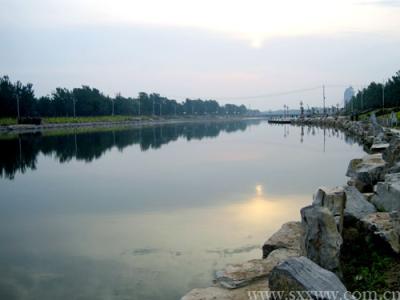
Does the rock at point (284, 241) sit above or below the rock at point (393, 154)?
below

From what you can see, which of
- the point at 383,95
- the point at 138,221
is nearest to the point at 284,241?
the point at 138,221

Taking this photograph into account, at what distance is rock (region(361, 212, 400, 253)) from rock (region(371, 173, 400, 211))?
80 cm

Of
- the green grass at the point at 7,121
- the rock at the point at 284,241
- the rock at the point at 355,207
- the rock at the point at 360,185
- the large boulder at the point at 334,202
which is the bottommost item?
the rock at the point at 284,241

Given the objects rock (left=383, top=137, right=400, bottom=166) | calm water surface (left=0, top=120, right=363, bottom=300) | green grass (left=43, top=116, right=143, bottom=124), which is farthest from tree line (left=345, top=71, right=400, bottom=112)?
green grass (left=43, top=116, right=143, bottom=124)

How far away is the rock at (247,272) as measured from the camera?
19.4 feet

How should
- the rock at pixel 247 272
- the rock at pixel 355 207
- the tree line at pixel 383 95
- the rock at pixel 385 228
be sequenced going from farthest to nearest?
the tree line at pixel 383 95
the rock at pixel 355 207
the rock at pixel 385 228
the rock at pixel 247 272

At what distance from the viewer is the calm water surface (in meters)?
6.90

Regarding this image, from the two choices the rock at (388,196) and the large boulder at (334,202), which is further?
the rock at (388,196)

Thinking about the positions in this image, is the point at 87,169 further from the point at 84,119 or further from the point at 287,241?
the point at 84,119

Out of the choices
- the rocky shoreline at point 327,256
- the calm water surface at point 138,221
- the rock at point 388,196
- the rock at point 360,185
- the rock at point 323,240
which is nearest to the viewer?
the rocky shoreline at point 327,256

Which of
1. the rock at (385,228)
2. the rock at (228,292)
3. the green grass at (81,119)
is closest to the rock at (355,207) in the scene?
Answer: the rock at (385,228)

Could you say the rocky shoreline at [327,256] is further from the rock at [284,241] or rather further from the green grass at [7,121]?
the green grass at [7,121]

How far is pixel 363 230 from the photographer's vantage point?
6.70 metres

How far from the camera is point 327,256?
5438mm
